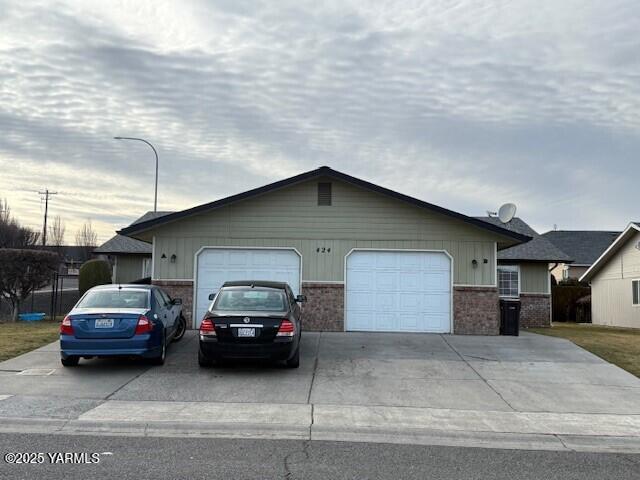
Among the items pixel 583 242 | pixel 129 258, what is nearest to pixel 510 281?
pixel 129 258

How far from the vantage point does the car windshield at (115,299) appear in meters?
10.2

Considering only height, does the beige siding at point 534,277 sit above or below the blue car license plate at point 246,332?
above

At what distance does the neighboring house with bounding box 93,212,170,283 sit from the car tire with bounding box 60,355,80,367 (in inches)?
616

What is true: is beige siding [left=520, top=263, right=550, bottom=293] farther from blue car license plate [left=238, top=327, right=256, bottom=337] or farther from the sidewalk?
blue car license plate [left=238, top=327, right=256, bottom=337]

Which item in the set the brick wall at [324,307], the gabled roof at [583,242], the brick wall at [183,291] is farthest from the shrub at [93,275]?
the gabled roof at [583,242]

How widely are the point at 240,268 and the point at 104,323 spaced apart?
648 centimetres

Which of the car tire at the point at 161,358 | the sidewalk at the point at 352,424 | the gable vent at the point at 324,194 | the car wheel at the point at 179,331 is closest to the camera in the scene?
the sidewalk at the point at 352,424

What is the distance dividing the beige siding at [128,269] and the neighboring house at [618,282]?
2234cm

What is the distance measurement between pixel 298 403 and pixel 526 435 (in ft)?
10.2

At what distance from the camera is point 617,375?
35.0 feet

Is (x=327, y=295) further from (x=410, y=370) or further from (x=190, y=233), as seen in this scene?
(x=410, y=370)

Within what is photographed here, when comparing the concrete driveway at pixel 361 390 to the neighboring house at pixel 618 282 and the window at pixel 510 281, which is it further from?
the neighboring house at pixel 618 282

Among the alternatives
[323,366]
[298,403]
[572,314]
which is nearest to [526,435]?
[298,403]

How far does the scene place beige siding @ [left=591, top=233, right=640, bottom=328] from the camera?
85.9 feet
